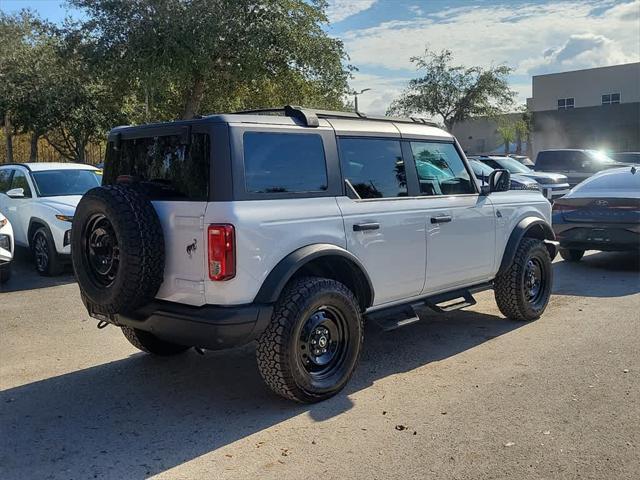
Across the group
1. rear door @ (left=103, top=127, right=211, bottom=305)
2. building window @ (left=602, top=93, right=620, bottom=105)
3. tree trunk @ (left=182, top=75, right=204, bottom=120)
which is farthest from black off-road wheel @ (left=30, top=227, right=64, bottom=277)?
building window @ (left=602, top=93, right=620, bottom=105)

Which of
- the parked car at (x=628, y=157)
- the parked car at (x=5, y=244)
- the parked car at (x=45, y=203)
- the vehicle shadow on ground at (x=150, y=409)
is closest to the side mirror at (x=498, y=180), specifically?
the vehicle shadow on ground at (x=150, y=409)

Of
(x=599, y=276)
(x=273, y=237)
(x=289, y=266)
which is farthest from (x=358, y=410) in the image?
(x=599, y=276)

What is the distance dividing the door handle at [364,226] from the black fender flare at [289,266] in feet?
0.76


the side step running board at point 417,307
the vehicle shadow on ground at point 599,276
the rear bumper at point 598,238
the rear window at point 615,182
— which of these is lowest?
the vehicle shadow on ground at point 599,276

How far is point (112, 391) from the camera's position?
15.5ft

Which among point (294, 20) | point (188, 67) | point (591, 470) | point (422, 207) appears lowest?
point (591, 470)

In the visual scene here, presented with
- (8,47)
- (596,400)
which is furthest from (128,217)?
(8,47)

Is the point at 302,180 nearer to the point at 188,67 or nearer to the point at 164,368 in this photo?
the point at 164,368

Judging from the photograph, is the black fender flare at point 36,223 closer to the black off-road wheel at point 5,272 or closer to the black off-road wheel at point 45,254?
the black off-road wheel at point 45,254

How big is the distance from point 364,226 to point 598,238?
20.1 ft

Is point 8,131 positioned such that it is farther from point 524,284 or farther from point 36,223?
point 524,284

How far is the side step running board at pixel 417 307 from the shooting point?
4.94 meters

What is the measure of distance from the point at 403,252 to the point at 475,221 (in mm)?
1088

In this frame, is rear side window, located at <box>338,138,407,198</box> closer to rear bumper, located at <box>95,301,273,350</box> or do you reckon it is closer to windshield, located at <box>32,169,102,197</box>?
rear bumper, located at <box>95,301,273,350</box>
